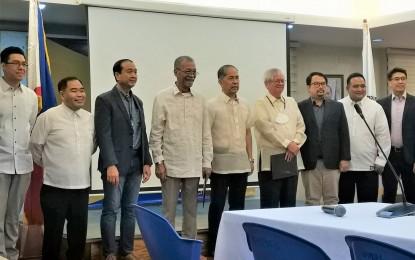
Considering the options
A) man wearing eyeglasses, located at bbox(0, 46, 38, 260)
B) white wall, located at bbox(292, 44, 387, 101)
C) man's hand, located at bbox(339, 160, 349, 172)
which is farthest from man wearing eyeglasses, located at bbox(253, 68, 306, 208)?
white wall, located at bbox(292, 44, 387, 101)

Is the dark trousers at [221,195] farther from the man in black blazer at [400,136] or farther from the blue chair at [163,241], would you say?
the blue chair at [163,241]

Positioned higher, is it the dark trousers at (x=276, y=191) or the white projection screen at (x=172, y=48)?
the white projection screen at (x=172, y=48)

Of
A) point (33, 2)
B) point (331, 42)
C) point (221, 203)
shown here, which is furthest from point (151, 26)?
point (331, 42)

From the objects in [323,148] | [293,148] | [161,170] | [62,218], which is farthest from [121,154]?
[323,148]

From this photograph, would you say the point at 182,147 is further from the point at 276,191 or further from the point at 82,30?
the point at 82,30

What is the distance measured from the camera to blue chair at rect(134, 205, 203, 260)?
1.73 m

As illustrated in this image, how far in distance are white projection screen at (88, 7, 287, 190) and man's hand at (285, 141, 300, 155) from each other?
2231mm

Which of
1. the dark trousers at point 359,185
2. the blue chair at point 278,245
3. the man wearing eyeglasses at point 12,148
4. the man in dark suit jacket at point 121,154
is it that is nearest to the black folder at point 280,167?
the dark trousers at point 359,185

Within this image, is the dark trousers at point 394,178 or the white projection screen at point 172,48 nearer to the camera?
the dark trousers at point 394,178

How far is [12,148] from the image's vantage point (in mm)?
3561

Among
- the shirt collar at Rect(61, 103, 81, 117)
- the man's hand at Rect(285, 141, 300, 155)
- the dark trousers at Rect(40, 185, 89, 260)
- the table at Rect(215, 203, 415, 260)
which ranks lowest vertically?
the dark trousers at Rect(40, 185, 89, 260)

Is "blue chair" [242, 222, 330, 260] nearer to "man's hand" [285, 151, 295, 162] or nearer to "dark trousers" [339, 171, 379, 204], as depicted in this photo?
"man's hand" [285, 151, 295, 162]

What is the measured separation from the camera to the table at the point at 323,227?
1912 millimetres

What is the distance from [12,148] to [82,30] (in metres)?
3.93
